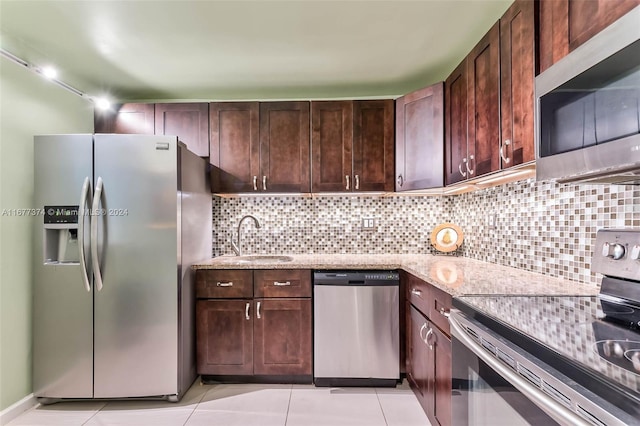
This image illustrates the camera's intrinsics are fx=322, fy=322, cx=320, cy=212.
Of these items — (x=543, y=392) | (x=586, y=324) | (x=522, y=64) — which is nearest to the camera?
(x=543, y=392)

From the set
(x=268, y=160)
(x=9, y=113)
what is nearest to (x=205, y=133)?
(x=268, y=160)

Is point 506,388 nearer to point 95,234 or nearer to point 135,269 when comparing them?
point 135,269

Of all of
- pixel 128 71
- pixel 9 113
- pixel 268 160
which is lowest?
pixel 268 160

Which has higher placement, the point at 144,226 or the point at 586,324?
the point at 144,226

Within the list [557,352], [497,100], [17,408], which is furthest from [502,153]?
[17,408]

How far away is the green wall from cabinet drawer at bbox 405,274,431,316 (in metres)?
2.46

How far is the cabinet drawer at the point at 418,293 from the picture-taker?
1.78 m

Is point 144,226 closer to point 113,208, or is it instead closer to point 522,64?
point 113,208

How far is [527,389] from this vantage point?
730mm

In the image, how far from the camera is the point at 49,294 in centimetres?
204

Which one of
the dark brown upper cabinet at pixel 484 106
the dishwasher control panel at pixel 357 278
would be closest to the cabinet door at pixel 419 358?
the dishwasher control panel at pixel 357 278

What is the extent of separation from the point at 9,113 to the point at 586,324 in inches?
118

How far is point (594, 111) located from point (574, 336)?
63 centimetres

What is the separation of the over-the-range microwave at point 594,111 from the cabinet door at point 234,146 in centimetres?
198
